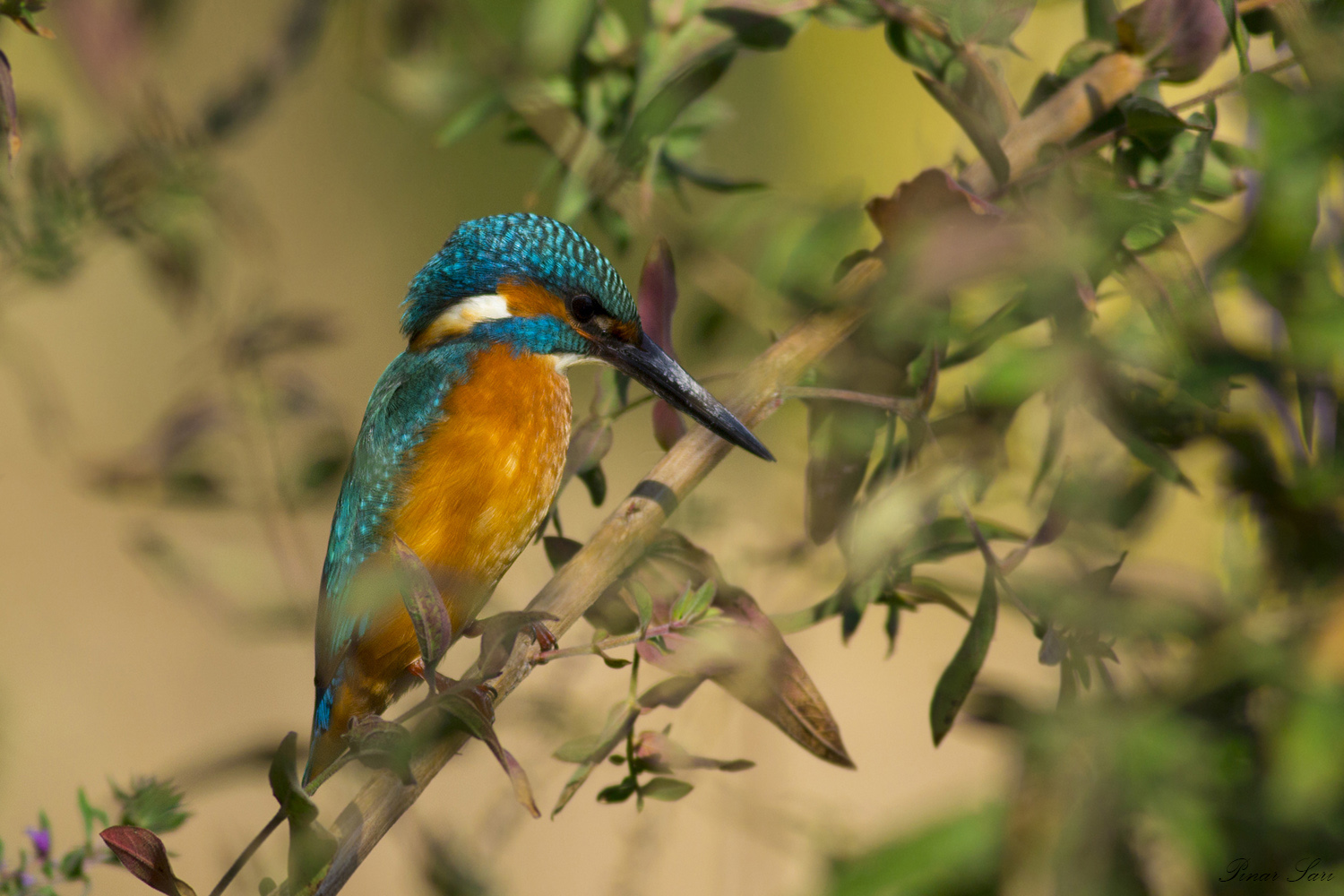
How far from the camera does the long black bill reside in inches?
27.2

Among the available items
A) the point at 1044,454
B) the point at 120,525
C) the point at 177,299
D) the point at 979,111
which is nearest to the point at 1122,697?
the point at 1044,454

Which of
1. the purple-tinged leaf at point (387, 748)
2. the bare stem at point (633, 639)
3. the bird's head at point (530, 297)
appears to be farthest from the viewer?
the bird's head at point (530, 297)

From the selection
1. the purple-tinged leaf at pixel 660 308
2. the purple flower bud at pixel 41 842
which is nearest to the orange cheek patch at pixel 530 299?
the purple-tinged leaf at pixel 660 308

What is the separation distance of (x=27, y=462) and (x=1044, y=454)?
6.68ft

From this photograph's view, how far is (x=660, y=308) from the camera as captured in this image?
0.76 meters

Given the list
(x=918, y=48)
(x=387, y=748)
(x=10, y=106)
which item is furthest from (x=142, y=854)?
(x=918, y=48)

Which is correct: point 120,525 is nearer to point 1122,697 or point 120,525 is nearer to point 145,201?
point 145,201

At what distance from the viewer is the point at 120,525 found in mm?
2107

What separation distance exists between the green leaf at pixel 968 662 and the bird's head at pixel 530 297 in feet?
1.26

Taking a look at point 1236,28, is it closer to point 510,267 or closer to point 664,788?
point 664,788

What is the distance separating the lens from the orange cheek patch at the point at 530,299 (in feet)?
3.29

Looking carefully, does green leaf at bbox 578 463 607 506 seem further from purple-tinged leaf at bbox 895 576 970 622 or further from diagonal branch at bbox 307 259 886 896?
purple-tinged leaf at bbox 895 576 970 622

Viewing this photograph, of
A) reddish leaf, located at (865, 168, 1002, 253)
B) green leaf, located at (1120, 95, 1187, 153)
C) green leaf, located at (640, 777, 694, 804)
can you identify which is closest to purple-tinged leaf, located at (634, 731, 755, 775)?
green leaf, located at (640, 777, 694, 804)
